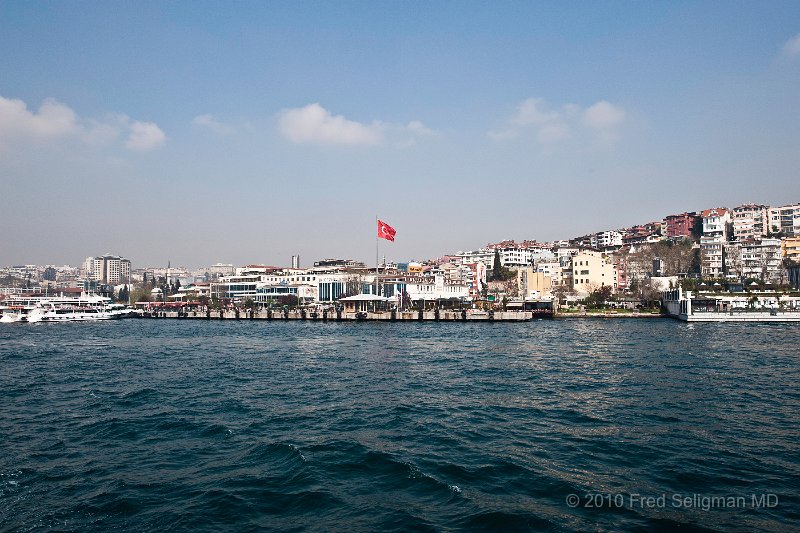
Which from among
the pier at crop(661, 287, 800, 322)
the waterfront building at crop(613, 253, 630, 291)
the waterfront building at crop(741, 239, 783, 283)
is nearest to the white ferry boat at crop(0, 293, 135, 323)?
the pier at crop(661, 287, 800, 322)

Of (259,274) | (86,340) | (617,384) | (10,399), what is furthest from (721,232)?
(10,399)

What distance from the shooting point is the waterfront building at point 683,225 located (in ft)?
379

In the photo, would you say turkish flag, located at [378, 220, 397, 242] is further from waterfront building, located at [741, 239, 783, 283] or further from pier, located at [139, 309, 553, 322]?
waterfront building, located at [741, 239, 783, 283]

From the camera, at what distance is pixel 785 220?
108 meters

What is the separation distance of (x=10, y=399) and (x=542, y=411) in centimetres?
1855

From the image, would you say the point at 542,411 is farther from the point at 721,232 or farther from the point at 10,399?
the point at 721,232

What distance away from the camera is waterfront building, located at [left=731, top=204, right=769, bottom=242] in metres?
108

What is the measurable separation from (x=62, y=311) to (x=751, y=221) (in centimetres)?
12541

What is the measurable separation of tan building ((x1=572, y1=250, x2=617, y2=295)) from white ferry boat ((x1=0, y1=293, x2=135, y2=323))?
70498 millimetres

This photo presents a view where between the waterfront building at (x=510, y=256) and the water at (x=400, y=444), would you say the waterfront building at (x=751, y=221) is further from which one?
the water at (x=400, y=444)

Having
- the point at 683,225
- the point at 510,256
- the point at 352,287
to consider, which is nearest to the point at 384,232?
the point at 352,287

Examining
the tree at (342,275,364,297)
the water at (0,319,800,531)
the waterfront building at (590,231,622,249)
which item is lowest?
the water at (0,319,800,531)

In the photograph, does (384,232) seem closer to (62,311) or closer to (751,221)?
(62,311)

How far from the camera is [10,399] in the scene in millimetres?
18891
